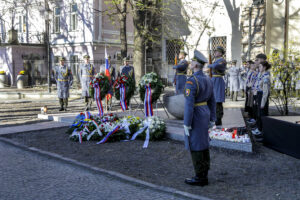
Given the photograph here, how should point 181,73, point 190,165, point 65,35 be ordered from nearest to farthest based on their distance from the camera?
point 190,165, point 181,73, point 65,35

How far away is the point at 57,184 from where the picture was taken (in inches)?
221

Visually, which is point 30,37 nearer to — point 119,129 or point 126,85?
point 126,85

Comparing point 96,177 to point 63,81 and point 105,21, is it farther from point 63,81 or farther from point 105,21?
point 105,21

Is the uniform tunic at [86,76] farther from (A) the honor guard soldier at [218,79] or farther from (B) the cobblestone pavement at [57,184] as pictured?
(B) the cobblestone pavement at [57,184]

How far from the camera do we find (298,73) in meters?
11.0

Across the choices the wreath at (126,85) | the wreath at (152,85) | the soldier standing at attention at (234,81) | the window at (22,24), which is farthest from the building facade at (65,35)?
the wreath at (152,85)

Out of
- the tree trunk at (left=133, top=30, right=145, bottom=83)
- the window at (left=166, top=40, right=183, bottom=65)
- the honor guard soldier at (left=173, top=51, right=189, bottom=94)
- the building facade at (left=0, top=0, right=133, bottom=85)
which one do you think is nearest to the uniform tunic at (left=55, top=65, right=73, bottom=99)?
the honor guard soldier at (left=173, top=51, right=189, bottom=94)

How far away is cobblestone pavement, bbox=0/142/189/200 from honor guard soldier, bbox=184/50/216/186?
27.9 inches

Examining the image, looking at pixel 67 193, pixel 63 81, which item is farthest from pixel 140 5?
pixel 67 193

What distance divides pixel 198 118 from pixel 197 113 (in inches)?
3.0

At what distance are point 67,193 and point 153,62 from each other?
20018 mm

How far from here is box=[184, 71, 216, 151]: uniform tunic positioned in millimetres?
5258

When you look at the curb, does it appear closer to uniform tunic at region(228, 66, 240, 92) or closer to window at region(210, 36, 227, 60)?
uniform tunic at region(228, 66, 240, 92)

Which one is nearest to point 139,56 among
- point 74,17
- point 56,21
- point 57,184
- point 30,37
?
point 74,17
